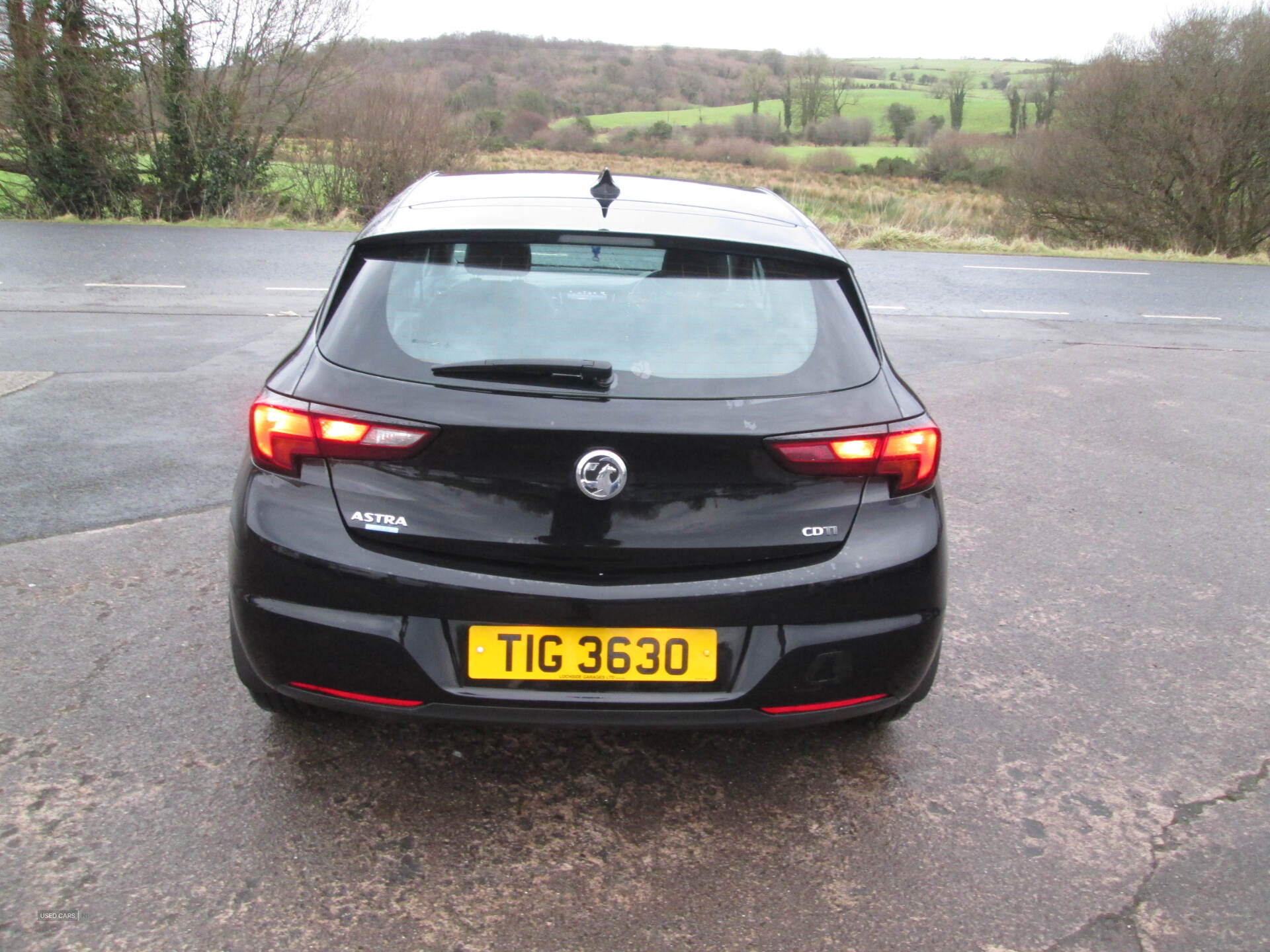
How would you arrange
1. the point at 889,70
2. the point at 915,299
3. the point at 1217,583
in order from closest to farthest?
the point at 1217,583 → the point at 915,299 → the point at 889,70

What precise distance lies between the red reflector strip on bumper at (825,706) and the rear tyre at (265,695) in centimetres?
122

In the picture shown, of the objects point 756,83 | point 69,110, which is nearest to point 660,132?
point 756,83

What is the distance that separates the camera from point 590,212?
303 centimetres

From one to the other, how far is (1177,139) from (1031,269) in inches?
450

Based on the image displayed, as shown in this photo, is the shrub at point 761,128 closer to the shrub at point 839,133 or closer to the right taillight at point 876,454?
the shrub at point 839,133

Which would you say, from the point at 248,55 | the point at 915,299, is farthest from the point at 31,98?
the point at 915,299

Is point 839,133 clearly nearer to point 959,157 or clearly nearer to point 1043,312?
point 959,157

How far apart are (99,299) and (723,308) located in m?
9.27

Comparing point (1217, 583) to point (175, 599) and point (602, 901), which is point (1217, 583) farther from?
point (175, 599)

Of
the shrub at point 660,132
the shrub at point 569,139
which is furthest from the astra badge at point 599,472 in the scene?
the shrub at point 660,132

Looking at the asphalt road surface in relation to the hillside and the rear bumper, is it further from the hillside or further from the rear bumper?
the hillside

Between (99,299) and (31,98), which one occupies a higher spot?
(31,98)

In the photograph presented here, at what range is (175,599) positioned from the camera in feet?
13.2

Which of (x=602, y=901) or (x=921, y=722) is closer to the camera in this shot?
(x=602, y=901)
